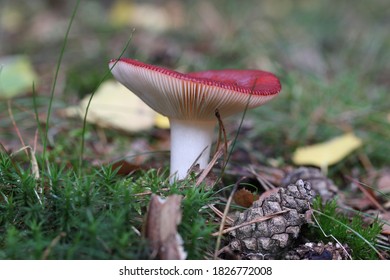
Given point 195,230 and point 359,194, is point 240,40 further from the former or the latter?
point 195,230

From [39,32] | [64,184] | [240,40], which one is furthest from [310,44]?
[64,184]


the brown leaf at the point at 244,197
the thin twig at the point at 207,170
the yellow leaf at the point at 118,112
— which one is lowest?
the yellow leaf at the point at 118,112

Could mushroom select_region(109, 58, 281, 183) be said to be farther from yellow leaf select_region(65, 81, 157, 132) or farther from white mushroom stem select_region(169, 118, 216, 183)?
yellow leaf select_region(65, 81, 157, 132)

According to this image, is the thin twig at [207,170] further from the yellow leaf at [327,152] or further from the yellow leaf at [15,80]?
the yellow leaf at [15,80]

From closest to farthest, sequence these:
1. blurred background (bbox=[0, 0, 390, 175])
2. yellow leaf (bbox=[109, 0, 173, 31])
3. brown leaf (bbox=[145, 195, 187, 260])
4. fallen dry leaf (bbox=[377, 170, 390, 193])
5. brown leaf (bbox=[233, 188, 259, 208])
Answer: brown leaf (bbox=[145, 195, 187, 260]) → brown leaf (bbox=[233, 188, 259, 208]) → fallen dry leaf (bbox=[377, 170, 390, 193]) → blurred background (bbox=[0, 0, 390, 175]) → yellow leaf (bbox=[109, 0, 173, 31])

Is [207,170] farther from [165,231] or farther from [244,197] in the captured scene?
[165,231]

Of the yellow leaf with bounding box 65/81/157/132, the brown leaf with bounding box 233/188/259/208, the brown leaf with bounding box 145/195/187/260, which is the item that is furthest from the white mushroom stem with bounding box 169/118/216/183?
the yellow leaf with bounding box 65/81/157/132

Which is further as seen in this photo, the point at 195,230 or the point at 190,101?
the point at 190,101

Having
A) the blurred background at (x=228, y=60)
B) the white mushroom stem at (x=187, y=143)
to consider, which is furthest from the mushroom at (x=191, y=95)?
the blurred background at (x=228, y=60)
